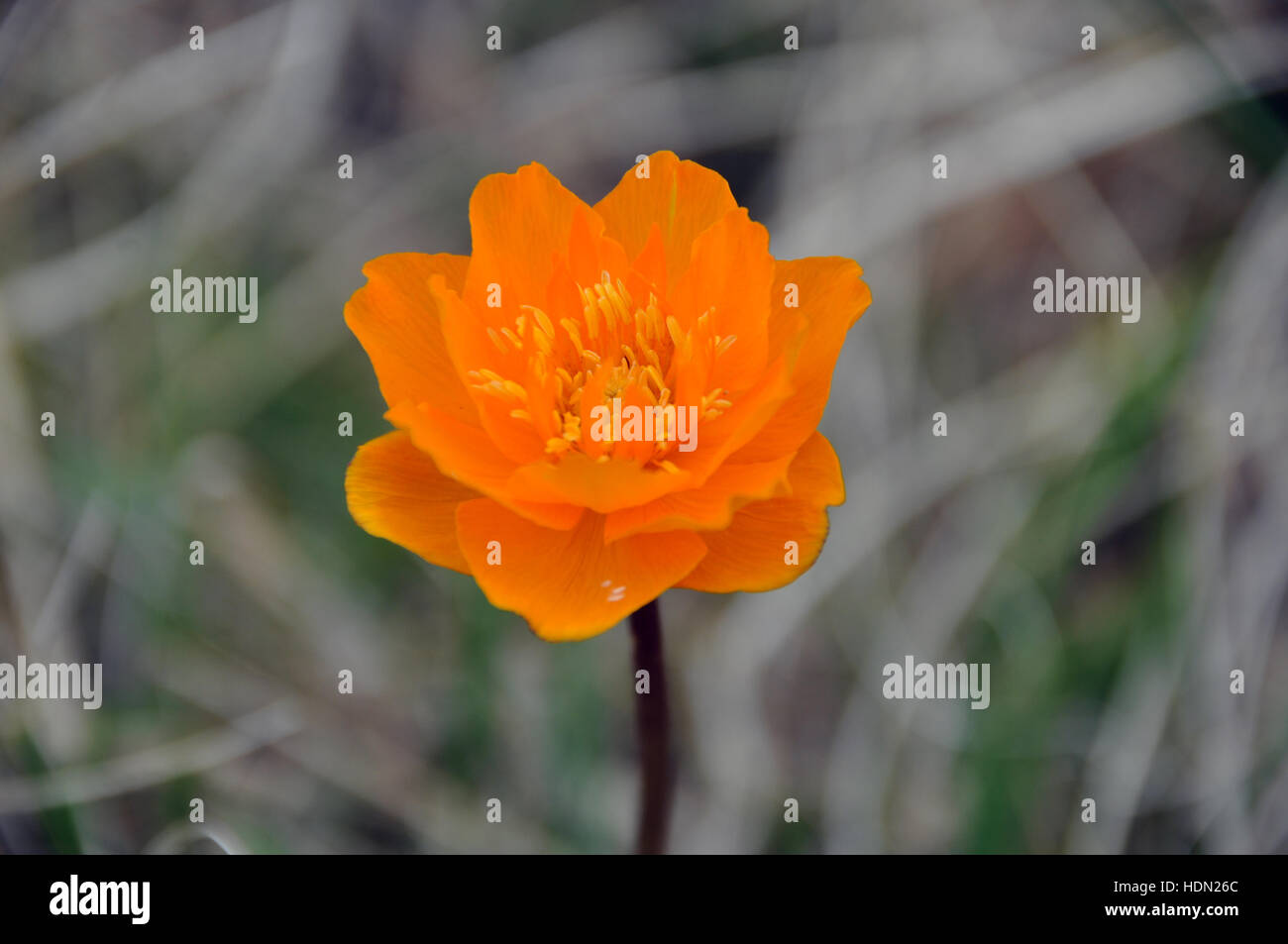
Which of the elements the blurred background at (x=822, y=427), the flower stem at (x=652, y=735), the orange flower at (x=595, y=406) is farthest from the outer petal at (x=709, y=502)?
the blurred background at (x=822, y=427)

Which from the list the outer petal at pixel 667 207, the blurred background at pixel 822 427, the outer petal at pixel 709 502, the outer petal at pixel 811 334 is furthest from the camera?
the blurred background at pixel 822 427

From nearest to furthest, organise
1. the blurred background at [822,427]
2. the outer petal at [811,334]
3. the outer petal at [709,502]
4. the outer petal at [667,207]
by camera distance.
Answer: the outer petal at [709,502] < the outer petal at [811,334] < the outer petal at [667,207] < the blurred background at [822,427]

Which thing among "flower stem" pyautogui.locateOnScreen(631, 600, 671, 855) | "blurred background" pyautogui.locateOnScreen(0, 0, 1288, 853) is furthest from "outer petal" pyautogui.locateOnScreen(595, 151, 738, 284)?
"blurred background" pyautogui.locateOnScreen(0, 0, 1288, 853)

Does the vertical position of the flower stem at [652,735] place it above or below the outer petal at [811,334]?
below

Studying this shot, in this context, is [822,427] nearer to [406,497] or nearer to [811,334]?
[811,334]

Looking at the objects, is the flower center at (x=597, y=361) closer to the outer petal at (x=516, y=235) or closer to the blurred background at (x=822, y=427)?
the outer petal at (x=516, y=235)

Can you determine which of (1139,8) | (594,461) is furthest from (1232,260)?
(594,461)

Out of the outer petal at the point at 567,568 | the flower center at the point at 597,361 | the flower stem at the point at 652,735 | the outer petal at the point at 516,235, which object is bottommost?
the flower stem at the point at 652,735
